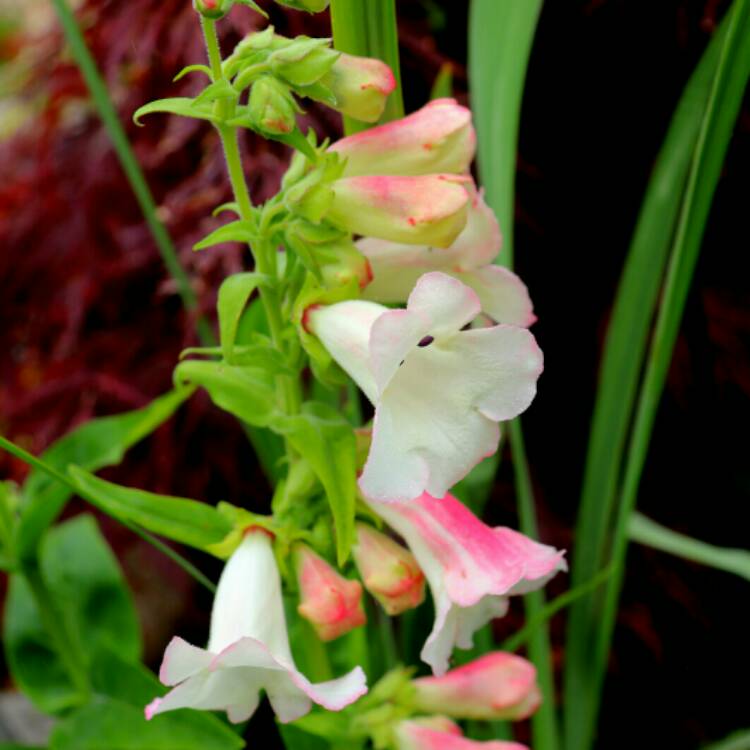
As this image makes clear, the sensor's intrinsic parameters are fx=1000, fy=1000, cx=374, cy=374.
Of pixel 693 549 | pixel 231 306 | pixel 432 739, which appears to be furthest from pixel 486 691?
pixel 231 306

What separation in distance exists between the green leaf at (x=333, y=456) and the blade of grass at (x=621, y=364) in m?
0.27

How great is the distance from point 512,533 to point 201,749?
198mm

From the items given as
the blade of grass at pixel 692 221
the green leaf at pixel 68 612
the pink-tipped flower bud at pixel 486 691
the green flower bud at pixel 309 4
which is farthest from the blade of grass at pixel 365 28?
the green leaf at pixel 68 612

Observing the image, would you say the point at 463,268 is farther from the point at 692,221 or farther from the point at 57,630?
the point at 57,630

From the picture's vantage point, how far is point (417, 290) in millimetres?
392

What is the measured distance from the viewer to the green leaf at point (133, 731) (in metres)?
0.52

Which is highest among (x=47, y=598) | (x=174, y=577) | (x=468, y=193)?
(x=468, y=193)

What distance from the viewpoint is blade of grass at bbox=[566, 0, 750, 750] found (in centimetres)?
48

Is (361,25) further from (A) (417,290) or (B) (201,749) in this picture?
(B) (201,749)

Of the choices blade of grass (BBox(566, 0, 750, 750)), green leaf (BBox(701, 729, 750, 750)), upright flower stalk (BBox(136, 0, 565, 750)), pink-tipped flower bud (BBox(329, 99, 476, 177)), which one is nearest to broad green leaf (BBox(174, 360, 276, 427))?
upright flower stalk (BBox(136, 0, 565, 750))

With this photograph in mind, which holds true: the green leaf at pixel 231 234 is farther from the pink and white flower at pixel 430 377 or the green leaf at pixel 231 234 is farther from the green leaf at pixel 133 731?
the green leaf at pixel 133 731

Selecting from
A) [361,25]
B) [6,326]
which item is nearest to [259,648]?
[361,25]

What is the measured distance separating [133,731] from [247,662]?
0.21 metres

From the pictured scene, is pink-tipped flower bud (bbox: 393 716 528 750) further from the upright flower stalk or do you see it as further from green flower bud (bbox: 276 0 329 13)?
green flower bud (bbox: 276 0 329 13)
